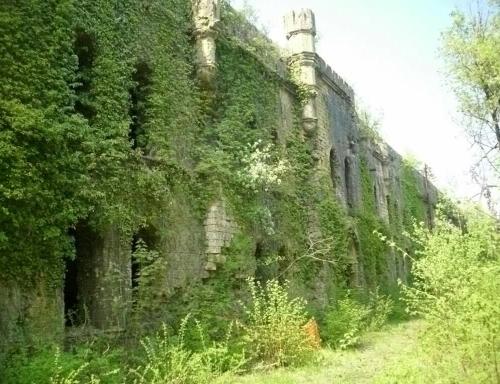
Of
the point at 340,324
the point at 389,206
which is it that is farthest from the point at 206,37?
the point at 389,206

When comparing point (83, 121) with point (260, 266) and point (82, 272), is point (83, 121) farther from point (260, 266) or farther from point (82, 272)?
point (260, 266)

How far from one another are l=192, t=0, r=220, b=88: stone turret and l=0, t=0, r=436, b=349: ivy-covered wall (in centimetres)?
3

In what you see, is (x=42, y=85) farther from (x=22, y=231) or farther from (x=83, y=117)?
(x=22, y=231)

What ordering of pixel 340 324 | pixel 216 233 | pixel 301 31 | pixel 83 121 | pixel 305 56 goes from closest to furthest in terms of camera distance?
pixel 83 121 < pixel 216 233 < pixel 340 324 < pixel 305 56 < pixel 301 31

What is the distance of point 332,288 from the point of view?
15.6 metres

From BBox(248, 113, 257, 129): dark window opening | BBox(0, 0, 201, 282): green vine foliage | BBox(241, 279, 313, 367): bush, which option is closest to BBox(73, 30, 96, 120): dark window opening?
BBox(0, 0, 201, 282): green vine foliage

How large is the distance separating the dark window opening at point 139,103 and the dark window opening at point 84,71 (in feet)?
3.17

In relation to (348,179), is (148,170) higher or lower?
lower

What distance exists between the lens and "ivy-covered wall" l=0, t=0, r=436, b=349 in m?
7.66

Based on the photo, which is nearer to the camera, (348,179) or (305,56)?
(305,56)

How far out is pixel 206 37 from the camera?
39.5 feet

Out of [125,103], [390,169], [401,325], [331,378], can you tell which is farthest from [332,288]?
[390,169]

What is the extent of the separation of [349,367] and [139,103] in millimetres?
6308

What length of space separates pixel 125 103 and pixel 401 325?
10990mm
